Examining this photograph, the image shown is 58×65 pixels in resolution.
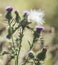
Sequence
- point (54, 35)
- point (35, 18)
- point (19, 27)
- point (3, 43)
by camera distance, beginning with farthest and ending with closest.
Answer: point (54, 35) → point (3, 43) → point (35, 18) → point (19, 27)

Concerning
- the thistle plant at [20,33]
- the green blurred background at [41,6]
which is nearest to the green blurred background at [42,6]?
the green blurred background at [41,6]

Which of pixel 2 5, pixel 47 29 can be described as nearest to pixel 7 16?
pixel 47 29

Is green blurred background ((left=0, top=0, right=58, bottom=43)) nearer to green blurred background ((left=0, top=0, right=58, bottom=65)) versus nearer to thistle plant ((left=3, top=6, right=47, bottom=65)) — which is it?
green blurred background ((left=0, top=0, right=58, bottom=65))

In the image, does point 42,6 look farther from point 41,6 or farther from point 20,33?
point 20,33

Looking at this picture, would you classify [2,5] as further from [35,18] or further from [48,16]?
[35,18]

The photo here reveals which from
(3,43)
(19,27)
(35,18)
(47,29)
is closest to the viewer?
(19,27)

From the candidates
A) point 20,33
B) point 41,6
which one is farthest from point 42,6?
point 20,33

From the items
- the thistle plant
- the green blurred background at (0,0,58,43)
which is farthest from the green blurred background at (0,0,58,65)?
the thistle plant

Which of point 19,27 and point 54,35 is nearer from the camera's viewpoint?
point 19,27

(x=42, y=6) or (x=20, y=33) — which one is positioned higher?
(x=20, y=33)

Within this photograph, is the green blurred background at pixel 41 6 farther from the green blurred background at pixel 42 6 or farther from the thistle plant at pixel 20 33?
the thistle plant at pixel 20 33

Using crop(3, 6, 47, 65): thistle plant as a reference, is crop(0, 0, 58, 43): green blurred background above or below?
below
